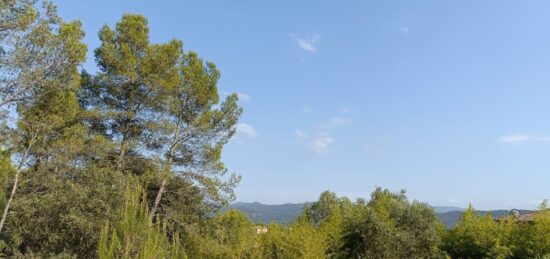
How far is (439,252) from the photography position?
19.0 m

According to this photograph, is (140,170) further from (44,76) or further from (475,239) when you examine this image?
(475,239)

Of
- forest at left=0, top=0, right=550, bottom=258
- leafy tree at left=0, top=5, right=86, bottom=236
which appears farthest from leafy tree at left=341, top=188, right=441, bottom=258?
leafy tree at left=0, top=5, right=86, bottom=236

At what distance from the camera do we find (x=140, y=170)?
1805cm

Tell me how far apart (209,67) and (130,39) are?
3613 millimetres

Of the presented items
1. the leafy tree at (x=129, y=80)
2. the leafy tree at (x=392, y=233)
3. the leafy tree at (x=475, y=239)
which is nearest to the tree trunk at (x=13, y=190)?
the leafy tree at (x=129, y=80)

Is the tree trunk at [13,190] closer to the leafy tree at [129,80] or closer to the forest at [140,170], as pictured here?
the forest at [140,170]

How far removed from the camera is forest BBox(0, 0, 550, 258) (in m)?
13.1

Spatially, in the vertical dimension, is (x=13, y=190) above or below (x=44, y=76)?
below

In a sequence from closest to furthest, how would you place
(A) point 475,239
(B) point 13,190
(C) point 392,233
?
1. (B) point 13,190
2. (A) point 475,239
3. (C) point 392,233

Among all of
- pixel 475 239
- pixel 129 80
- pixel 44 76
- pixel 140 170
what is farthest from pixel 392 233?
pixel 44 76

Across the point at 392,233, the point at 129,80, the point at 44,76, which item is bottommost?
the point at 392,233

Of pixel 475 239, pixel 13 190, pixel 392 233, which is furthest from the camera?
pixel 392 233

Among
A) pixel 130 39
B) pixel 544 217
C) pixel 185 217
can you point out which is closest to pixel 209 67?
pixel 130 39

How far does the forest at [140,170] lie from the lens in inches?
515
